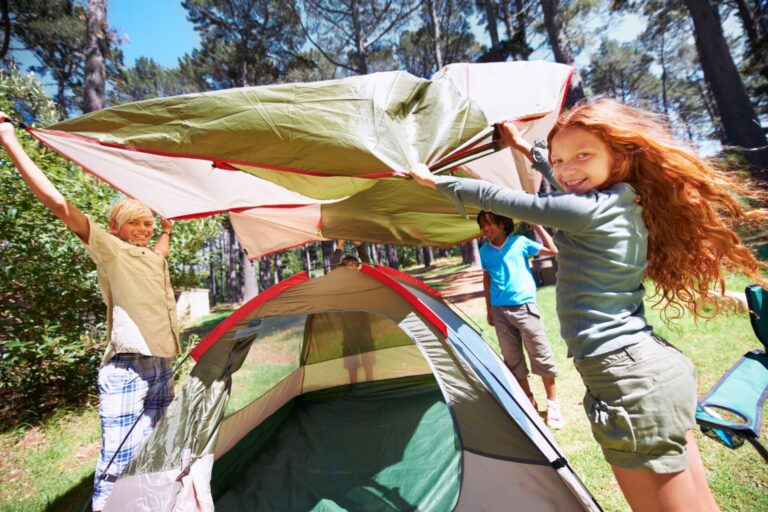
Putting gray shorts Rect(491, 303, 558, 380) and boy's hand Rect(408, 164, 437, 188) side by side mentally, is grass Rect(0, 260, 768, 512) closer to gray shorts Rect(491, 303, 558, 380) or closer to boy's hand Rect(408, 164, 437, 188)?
gray shorts Rect(491, 303, 558, 380)

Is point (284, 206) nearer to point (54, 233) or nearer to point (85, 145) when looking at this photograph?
point (85, 145)

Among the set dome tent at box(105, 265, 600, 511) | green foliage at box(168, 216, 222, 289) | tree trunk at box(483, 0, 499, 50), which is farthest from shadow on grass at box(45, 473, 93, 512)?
tree trunk at box(483, 0, 499, 50)

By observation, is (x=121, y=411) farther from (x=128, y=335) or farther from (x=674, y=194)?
(x=674, y=194)

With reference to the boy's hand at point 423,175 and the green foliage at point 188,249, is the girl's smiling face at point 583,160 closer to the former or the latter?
the boy's hand at point 423,175

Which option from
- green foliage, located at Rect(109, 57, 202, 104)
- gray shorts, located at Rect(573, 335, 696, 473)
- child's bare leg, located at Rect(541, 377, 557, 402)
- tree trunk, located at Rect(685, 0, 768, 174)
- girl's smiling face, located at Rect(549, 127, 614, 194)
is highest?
green foliage, located at Rect(109, 57, 202, 104)

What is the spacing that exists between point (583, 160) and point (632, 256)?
1.02ft

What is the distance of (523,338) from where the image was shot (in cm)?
275

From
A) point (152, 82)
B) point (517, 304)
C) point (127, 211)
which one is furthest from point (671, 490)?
point (152, 82)

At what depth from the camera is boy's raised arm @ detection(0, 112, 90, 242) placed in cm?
138

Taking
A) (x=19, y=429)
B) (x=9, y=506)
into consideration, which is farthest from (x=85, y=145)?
(x=19, y=429)

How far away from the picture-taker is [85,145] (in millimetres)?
1550

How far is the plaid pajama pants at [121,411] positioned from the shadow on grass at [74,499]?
73 centimetres

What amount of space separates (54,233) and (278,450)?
289cm

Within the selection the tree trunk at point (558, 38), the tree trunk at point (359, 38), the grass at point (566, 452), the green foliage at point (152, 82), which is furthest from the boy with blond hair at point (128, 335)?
the green foliage at point (152, 82)
